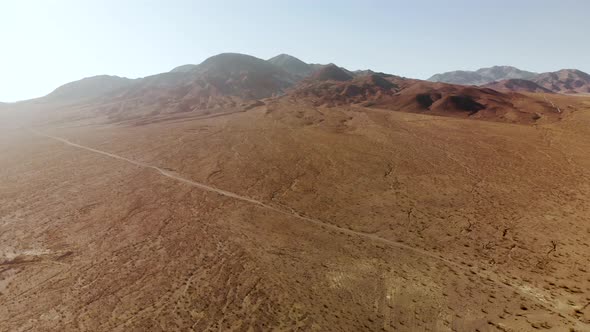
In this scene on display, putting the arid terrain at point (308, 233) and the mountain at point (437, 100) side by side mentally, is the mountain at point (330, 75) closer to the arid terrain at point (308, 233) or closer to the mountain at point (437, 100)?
the mountain at point (437, 100)

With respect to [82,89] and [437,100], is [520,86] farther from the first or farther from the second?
[82,89]

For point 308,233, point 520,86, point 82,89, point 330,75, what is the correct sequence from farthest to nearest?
1. point 82,89
2. point 520,86
3. point 330,75
4. point 308,233

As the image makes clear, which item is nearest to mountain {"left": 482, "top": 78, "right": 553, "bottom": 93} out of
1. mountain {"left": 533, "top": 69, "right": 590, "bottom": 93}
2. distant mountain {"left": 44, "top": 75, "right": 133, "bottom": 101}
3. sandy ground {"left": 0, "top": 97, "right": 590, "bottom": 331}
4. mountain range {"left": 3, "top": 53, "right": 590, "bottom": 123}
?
mountain range {"left": 3, "top": 53, "right": 590, "bottom": 123}

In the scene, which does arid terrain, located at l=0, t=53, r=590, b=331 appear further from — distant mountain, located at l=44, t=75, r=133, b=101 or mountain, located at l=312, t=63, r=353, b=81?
distant mountain, located at l=44, t=75, r=133, b=101

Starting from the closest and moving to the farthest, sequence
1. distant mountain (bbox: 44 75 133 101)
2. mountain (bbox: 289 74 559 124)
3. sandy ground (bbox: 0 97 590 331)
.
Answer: sandy ground (bbox: 0 97 590 331) < mountain (bbox: 289 74 559 124) < distant mountain (bbox: 44 75 133 101)

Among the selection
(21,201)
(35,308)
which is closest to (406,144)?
(35,308)

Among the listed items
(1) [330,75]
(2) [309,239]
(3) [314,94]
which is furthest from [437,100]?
(1) [330,75]

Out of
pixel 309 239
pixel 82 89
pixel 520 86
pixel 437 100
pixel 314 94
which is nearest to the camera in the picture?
pixel 309 239
